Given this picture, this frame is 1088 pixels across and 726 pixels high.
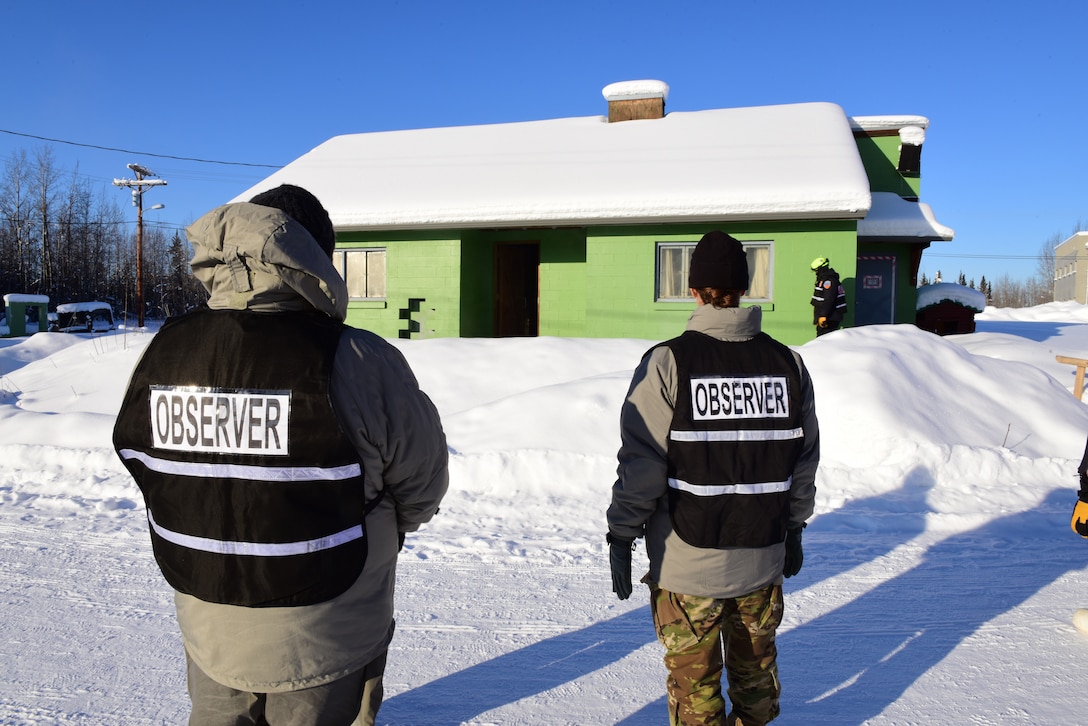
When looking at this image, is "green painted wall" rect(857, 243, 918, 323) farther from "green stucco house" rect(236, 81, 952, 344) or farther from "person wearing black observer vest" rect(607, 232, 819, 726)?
"person wearing black observer vest" rect(607, 232, 819, 726)

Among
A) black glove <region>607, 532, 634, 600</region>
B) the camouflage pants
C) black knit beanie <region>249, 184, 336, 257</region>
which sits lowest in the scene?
the camouflage pants

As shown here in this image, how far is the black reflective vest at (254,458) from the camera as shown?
4.96 feet

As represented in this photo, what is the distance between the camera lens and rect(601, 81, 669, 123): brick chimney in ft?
50.1

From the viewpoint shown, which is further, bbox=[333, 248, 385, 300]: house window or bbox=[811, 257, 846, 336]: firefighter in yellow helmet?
bbox=[333, 248, 385, 300]: house window

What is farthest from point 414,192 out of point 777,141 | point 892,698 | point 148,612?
point 892,698

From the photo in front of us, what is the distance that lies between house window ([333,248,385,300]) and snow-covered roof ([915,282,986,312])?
11.4 m

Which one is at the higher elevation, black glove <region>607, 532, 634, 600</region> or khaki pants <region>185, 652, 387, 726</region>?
black glove <region>607, 532, 634, 600</region>

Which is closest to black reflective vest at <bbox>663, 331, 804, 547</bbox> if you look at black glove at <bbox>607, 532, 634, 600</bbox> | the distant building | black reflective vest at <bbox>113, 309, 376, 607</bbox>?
black glove at <bbox>607, 532, 634, 600</bbox>

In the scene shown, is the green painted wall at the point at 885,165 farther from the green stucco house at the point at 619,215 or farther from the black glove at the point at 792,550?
the black glove at the point at 792,550

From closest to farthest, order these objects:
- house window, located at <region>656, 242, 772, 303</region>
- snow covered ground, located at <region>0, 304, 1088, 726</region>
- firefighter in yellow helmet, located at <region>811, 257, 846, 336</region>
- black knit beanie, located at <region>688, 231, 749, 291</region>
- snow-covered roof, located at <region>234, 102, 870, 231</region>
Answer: black knit beanie, located at <region>688, 231, 749, 291</region>, snow covered ground, located at <region>0, 304, 1088, 726</region>, firefighter in yellow helmet, located at <region>811, 257, 846, 336</region>, snow-covered roof, located at <region>234, 102, 870, 231</region>, house window, located at <region>656, 242, 772, 303</region>

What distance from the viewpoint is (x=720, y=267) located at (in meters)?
2.27

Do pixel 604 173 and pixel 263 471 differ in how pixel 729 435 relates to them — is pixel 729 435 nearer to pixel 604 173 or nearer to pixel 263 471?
pixel 263 471

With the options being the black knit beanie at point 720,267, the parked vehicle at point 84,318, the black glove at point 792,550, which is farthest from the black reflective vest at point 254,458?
the parked vehicle at point 84,318

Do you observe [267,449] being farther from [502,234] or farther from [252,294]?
[502,234]
